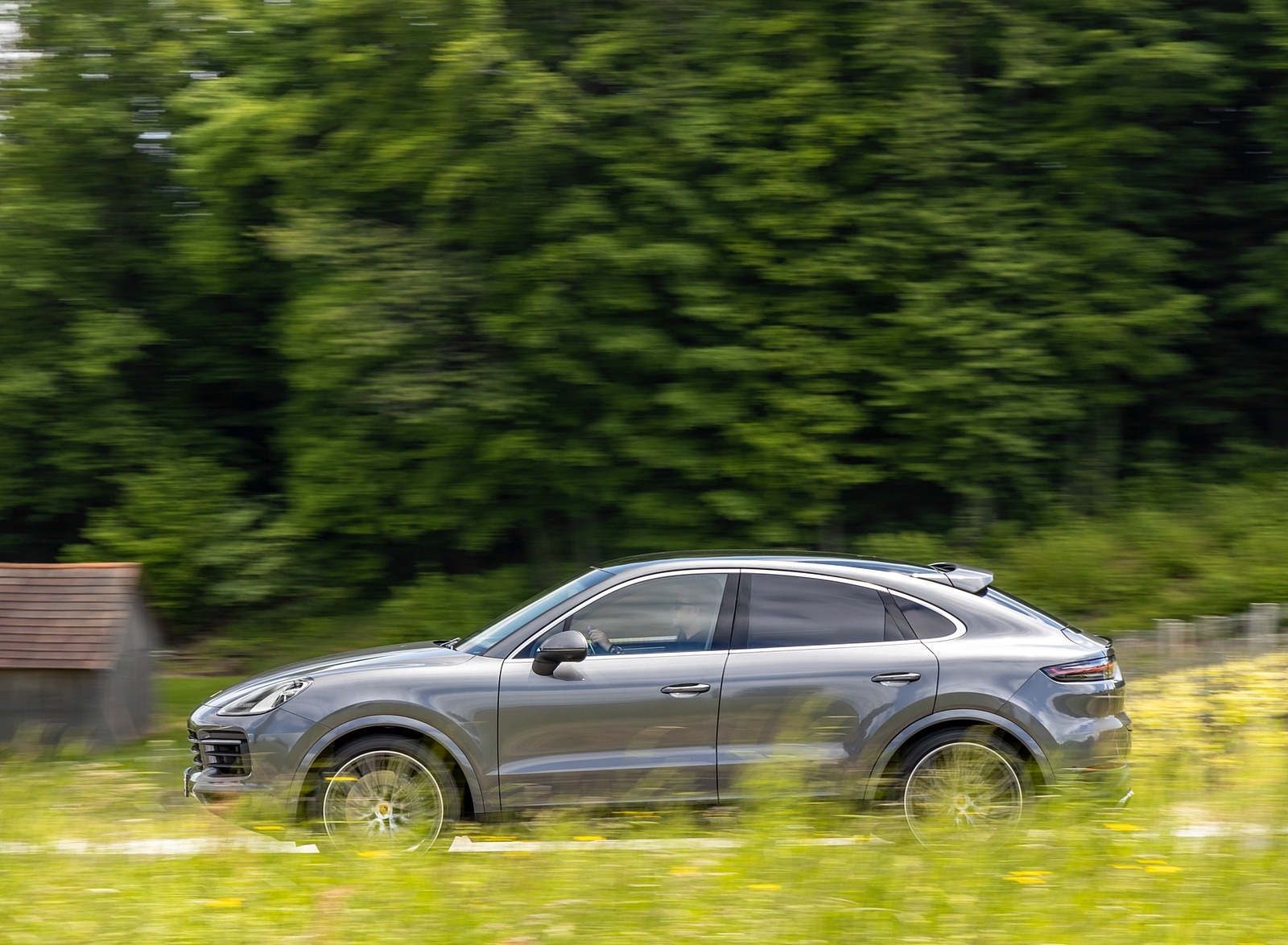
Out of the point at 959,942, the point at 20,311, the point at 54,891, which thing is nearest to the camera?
the point at 959,942

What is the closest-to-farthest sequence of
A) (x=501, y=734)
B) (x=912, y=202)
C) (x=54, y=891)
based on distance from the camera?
(x=54, y=891), (x=501, y=734), (x=912, y=202)

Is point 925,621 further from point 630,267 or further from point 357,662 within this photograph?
point 630,267

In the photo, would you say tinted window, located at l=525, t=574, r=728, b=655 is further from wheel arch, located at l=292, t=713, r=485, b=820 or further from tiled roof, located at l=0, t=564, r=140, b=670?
tiled roof, located at l=0, t=564, r=140, b=670

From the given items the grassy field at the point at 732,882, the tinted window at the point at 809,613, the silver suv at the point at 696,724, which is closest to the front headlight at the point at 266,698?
the silver suv at the point at 696,724

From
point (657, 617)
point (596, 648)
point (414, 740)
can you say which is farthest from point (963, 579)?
point (414, 740)

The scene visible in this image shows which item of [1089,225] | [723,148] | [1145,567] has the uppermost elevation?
[723,148]

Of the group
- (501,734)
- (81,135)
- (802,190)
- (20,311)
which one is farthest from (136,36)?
(501,734)

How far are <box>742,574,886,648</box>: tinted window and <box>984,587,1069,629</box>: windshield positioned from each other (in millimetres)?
672

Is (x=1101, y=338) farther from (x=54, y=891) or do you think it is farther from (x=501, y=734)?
(x=54, y=891)

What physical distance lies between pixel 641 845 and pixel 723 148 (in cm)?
1046

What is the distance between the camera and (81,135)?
1616cm

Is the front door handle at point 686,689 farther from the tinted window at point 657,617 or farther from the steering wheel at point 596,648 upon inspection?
the steering wheel at point 596,648

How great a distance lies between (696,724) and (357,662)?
180 cm

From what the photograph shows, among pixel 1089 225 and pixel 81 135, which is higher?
pixel 81 135
